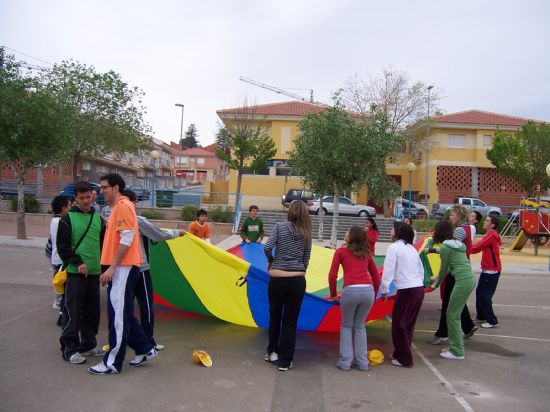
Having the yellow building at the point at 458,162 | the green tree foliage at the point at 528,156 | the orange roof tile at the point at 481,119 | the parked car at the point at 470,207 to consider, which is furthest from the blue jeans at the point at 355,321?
the orange roof tile at the point at 481,119

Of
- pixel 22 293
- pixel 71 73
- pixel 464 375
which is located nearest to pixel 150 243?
pixel 22 293

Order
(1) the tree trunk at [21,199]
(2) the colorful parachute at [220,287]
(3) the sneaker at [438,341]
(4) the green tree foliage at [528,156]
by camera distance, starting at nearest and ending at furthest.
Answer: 1. (2) the colorful parachute at [220,287]
2. (3) the sneaker at [438,341]
3. (1) the tree trunk at [21,199]
4. (4) the green tree foliage at [528,156]

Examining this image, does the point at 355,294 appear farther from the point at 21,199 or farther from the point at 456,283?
the point at 21,199

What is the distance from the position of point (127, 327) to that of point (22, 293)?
472 cm

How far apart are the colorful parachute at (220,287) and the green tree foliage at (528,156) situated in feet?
99.2

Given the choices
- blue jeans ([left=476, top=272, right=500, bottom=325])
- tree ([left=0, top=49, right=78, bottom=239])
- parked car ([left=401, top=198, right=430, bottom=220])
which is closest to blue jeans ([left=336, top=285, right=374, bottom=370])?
blue jeans ([left=476, top=272, right=500, bottom=325])

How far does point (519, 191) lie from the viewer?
130 feet

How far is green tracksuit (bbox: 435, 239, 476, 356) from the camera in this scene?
614 centimetres

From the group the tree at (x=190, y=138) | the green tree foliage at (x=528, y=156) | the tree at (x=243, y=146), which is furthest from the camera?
the tree at (x=190, y=138)

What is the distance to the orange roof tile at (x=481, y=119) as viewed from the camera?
131 ft

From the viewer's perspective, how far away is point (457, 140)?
4028cm

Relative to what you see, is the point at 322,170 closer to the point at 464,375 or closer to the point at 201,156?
the point at 464,375

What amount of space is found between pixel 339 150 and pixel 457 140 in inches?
944

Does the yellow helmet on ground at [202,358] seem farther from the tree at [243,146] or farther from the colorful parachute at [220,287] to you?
the tree at [243,146]
